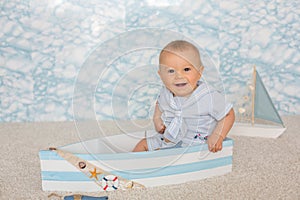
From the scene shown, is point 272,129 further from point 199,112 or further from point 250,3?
point 250,3

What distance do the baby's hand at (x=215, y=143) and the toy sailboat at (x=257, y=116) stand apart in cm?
48

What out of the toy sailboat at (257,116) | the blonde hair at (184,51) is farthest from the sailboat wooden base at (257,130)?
the blonde hair at (184,51)

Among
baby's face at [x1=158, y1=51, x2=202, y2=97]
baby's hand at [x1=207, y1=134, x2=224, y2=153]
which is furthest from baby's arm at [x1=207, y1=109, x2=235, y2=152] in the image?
baby's face at [x1=158, y1=51, x2=202, y2=97]

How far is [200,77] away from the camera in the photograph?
1.25 metres

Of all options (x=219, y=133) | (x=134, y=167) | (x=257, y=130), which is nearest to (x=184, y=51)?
(x=219, y=133)

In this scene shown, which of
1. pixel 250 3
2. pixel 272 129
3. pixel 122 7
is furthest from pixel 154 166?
pixel 250 3

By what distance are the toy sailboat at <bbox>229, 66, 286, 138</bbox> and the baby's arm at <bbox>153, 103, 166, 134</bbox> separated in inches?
17.3

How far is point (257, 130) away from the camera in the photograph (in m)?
1.62

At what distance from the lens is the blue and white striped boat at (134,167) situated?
1.07 metres

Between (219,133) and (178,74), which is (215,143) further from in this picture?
(178,74)

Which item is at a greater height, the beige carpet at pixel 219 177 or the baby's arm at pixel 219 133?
the baby's arm at pixel 219 133

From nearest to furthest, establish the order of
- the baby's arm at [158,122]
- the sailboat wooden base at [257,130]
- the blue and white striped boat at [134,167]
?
the blue and white striped boat at [134,167] < the baby's arm at [158,122] < the sailboat wooden base at [257,130]

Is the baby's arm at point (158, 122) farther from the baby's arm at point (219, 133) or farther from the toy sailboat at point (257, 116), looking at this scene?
the toy sailboat at point (257, 116)

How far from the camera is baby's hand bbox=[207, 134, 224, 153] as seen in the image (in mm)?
1157
